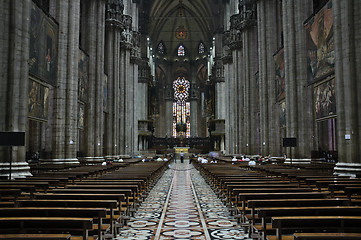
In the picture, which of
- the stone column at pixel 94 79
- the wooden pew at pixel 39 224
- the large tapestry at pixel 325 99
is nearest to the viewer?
the wooden pew at pixel 39 224

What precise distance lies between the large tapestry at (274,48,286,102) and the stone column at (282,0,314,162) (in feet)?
9.54

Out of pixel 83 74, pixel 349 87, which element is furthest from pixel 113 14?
pixel 349 87

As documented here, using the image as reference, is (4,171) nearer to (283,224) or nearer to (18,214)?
(18,214)

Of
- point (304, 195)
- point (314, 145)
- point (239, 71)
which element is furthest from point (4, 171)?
point (239, 71)

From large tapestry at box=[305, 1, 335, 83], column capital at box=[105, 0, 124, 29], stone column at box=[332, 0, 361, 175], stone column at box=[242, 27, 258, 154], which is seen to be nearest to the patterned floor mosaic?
stone column at box=[332, 0, 361, 175]

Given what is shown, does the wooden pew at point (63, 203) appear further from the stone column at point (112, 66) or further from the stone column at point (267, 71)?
the stone column at point (112, 66)

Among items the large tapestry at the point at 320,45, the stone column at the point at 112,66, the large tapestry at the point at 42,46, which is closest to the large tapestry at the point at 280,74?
the large tapestry at the point at 320,45

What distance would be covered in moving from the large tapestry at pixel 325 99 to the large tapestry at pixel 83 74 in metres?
16.6

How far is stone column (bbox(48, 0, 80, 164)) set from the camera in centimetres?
2075

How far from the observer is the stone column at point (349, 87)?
13.8 meters

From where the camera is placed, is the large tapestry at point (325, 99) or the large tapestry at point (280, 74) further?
the large tapestry at point (280, 74)

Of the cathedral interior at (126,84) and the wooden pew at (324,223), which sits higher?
the cathedral interior at (126,84)

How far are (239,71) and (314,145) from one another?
52.8 feet

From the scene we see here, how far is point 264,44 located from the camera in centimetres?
2962
